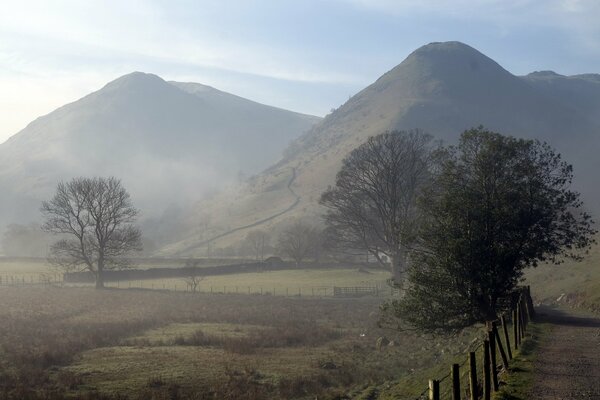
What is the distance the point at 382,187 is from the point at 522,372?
3665cm

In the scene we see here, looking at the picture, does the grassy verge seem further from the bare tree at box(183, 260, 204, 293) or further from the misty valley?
the bare tree at box(183, 260, 204, 293)

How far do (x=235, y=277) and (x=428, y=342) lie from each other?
55.5 meters

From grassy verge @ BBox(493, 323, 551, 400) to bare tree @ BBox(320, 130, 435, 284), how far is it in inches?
1032

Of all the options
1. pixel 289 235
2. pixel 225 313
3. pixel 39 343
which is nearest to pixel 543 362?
pixel 39 343

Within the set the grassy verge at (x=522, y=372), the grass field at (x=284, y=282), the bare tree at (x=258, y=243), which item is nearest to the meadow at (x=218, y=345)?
the grassy verge at (x=522, y=372)

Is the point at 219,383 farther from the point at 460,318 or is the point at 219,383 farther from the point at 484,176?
the point at 484,176

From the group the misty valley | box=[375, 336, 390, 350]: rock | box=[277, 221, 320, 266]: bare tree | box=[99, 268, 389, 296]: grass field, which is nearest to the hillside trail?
the misty valley

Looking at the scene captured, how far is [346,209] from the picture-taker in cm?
5712

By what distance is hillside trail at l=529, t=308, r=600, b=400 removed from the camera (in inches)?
624

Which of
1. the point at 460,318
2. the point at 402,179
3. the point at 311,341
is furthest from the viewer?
the point at 402,179

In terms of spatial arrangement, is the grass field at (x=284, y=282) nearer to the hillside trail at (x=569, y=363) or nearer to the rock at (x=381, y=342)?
the rock at (x=381, y=342)

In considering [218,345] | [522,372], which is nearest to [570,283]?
[218,345]

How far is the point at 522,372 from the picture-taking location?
1805cm

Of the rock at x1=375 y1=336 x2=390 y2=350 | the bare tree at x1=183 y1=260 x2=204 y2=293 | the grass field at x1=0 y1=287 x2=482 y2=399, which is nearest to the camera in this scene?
the grass field at x1=0 y1=287 x2=482 y2=399
